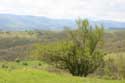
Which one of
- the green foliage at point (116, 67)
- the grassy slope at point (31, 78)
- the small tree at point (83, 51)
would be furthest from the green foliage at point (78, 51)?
the grassy slope at point (31, 78)

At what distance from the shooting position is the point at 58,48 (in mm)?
38562

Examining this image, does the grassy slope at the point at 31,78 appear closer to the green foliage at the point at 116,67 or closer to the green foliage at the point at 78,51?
the green foliage at the point at 78,51

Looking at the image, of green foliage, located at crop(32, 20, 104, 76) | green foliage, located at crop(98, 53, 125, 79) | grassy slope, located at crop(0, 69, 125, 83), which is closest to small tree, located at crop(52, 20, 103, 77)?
green foliage, located at crop(32, 20, 104, 76)

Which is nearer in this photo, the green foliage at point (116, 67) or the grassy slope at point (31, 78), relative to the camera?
the grassy slope at point (31, 78)

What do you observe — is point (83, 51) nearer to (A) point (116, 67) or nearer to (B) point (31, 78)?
(A) point (116, 67)

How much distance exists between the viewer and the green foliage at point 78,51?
38.7 m

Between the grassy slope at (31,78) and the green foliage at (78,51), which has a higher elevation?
the grassy slope at (31,78)

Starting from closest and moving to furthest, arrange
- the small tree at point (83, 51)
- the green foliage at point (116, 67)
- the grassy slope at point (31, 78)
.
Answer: the grassy slope at point (31, 78) < the green foliage at point (116, 67) < the small tree at point (83, 51)

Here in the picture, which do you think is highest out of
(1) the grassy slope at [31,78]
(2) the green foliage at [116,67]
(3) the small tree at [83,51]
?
(1) the grassy slope at [31,78]

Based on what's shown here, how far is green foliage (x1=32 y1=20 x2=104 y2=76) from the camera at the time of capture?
38656 millimetres

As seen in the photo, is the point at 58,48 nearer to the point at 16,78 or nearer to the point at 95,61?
the point at 95,61

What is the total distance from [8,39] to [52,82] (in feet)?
584

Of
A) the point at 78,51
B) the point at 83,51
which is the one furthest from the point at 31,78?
the point at 83,51

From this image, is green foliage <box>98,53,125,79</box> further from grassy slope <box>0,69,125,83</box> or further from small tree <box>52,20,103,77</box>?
grassy slope <box>0,69,125,83</box>
